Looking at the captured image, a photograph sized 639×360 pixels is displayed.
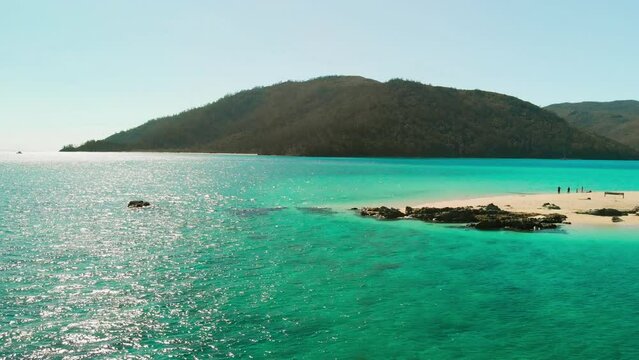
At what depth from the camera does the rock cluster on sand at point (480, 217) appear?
43.8 meters

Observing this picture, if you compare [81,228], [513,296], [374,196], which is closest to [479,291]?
[513,296]

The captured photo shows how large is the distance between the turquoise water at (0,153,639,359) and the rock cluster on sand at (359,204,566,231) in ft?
8.62

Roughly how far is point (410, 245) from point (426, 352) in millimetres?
19472

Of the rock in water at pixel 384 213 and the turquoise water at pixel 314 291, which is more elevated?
the rock in water at pixel 384 213

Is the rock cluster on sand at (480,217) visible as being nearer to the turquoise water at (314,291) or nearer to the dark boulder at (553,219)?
the dark boulder at (553,219)

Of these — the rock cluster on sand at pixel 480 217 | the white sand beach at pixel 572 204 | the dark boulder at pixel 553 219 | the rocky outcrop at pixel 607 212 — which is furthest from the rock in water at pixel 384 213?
the rocky outcrop at pixel 607 212

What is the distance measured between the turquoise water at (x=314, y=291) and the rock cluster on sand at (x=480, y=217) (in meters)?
2.63

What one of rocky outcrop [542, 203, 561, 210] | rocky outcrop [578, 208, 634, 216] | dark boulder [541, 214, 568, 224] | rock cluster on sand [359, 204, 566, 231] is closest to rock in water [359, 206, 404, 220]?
rock cluster on sand [359, 204, 566, 231]

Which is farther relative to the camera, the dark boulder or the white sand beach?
the white sand beach

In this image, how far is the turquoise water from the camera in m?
17.7

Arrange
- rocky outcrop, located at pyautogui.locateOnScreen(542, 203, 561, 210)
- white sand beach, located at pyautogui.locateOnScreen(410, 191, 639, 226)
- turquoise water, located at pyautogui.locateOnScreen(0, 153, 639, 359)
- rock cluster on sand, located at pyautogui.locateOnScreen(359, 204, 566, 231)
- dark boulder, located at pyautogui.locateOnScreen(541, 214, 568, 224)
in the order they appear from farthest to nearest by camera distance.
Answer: rocky outcrop, located at pyautogui.locateOnScreen(542, 203, 561, 210) → white sand beach, located at pyautogui.locateOnScreen(410, 191, 639, 226) → dark boulder, located at pyautogui.locateOnScreen(541, 214, 568, 224) → rock cluster on sand, located at pyautogui.locateOnScreen(359, 204, 566, 231) → turquoise water, located at pyautogui.locateOnScreen(0, 153, 639, 359)

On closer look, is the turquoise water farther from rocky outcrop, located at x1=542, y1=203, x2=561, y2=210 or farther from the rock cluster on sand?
rocky outcrop, located at x1=542, y1=203, x2=561, y2=210

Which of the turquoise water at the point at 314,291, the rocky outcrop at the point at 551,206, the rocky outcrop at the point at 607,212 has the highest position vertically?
the rocky outcrop at the point at 551,206

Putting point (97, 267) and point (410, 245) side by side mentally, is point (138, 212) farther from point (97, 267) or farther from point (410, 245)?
point (410, 245)
